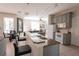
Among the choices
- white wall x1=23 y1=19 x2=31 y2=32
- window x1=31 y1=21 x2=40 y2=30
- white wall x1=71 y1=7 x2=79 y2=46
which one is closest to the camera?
white wall x1=71 y1=7 x2=79 y2=46

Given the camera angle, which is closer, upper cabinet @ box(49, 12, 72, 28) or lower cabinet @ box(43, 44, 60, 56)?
lower cabinet @ box(43, 44, 60, 56)

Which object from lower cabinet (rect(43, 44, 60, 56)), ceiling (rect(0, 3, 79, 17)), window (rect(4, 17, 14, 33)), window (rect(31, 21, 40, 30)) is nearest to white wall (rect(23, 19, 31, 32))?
window (rect(31, 21, 40, 30))

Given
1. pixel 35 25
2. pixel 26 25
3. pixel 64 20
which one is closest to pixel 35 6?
pixel 64 20

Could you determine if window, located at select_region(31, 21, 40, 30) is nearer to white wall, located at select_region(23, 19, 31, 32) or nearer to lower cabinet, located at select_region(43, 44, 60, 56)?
white wall, located at select_region(23, 19, 31, 32)

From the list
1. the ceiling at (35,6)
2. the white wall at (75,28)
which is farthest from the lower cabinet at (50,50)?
the white wall at (75,28)

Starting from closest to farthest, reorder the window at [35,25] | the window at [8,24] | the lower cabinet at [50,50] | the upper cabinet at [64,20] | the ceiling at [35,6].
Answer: the lower cabinet at [50,50]
the ceiling at [35,6]
the upper cabinet at [64,20]
the window at [8,24]
the window at [35,25]

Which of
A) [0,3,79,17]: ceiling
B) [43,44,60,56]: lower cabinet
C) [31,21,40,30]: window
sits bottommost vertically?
[43,44,60,56]: lower cabinet

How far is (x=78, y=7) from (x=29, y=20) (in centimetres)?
691

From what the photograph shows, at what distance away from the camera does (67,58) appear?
2.74ft

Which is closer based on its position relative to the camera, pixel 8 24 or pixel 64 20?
pixel 64 20

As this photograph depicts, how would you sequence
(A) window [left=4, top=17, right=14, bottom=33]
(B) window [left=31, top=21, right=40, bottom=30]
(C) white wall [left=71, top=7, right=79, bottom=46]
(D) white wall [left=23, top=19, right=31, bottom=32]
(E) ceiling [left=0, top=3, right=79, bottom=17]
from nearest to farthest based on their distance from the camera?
1. (E) ceiling [left=0, top=3, right=79, bottom=17]
2. (C) white wall [left=71, top=7, right=79, bottom=46]
3. (A) window [left=4, top=17, right=14, bottom=33]
4. (D) white wall [left=23, top=19, right=31, bottom=32]
5. (B) window [left=31, top=21, right=40, bottom=30]

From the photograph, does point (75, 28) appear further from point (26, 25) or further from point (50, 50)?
Result: point (26, 25)

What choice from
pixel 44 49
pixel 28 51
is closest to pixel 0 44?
pixel 28 51

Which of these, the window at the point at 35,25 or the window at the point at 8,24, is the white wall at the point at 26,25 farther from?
the window at the point at 8,24
